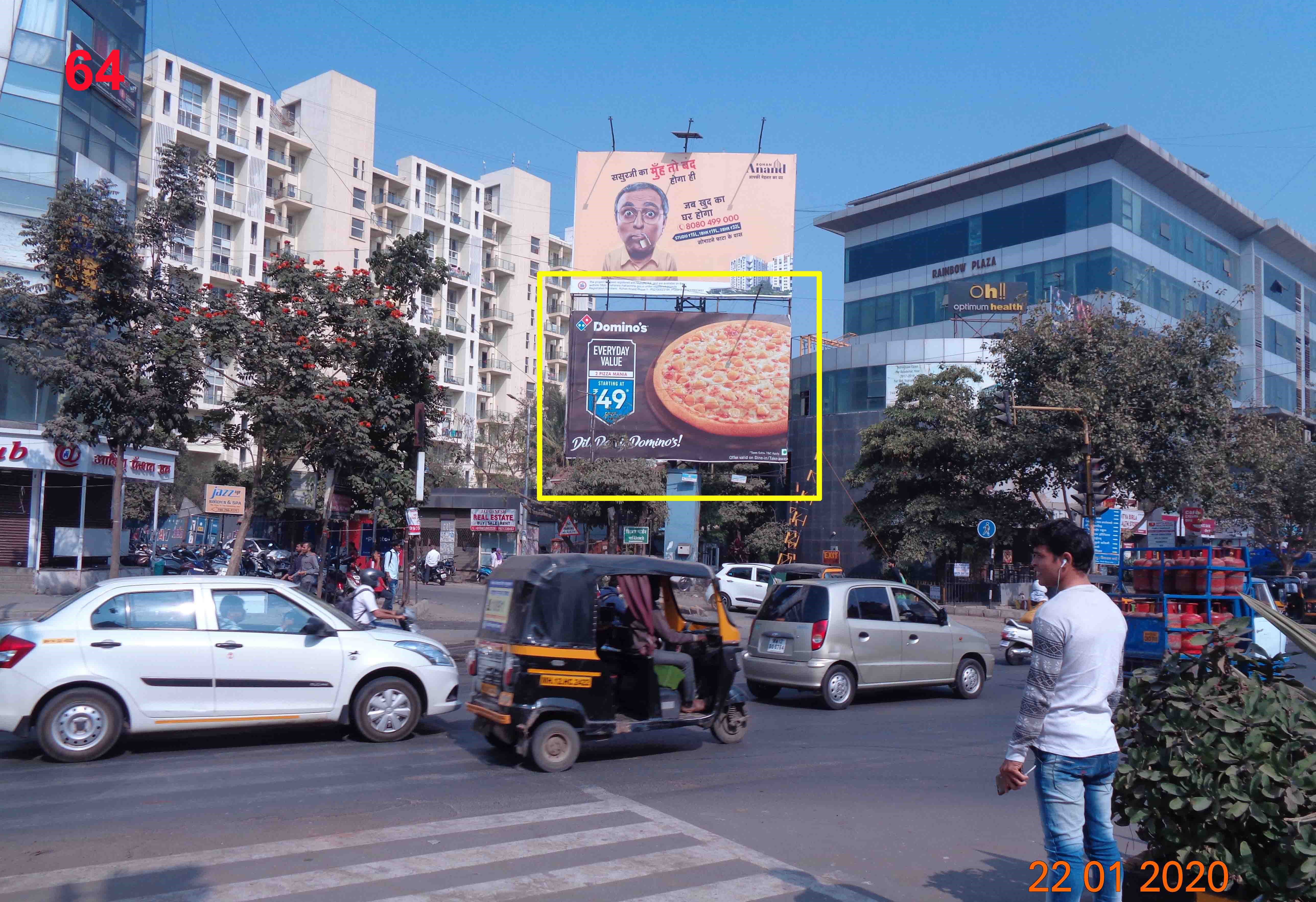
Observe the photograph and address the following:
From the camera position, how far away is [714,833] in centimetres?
654

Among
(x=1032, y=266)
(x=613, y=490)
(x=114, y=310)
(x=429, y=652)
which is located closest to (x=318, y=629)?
(x=429, y=652)

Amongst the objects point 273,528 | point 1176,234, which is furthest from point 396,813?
point 1176,234

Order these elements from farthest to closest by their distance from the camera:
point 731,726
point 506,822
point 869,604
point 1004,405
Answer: point 1004,405, point 869,604, point 731,726, point 506,822

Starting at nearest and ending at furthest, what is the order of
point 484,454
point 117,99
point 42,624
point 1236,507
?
point 42,624 → point 117,99 → point 1236,507 → point 484,454

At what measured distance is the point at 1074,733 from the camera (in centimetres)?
401

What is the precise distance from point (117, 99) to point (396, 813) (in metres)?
27.3

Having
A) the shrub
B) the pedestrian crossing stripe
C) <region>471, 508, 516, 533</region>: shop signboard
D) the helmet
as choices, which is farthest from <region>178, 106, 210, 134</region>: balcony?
the shrub

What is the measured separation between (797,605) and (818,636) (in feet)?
1.73

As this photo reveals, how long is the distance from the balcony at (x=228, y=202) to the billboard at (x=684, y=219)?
122 feet

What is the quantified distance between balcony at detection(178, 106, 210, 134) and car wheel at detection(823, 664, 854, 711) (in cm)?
5330

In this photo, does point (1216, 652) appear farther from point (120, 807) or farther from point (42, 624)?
point (42, 624)

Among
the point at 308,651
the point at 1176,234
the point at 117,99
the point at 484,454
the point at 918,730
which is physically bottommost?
the point at 918,730

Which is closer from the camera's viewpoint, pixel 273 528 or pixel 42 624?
pixel 42 624

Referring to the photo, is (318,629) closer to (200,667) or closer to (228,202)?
(200,667)
